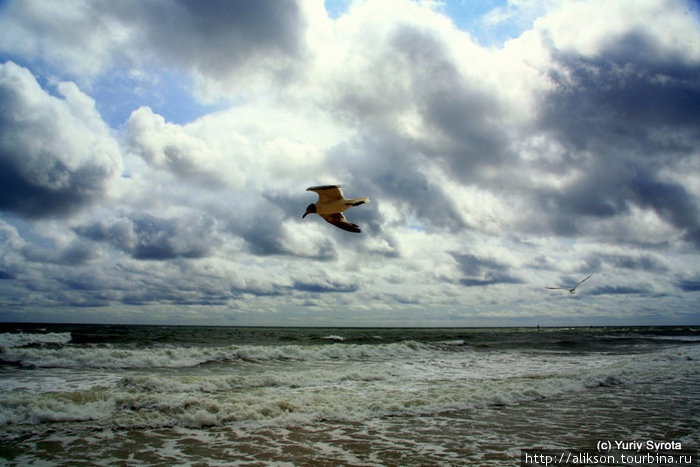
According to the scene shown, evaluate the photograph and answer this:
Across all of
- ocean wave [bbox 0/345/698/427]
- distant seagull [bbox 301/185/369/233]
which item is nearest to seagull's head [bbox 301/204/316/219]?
distant seagull [bbox 301/185/369/233]

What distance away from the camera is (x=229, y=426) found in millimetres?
7773

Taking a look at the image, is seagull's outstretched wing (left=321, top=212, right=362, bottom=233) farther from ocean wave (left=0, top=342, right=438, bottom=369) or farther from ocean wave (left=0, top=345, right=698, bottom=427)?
ocean wave (left=0, top=342, right=438, bottom=369)

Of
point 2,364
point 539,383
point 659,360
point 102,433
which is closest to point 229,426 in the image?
point 102,433

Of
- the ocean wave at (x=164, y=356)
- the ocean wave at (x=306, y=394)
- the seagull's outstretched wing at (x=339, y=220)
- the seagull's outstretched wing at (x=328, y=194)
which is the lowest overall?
the ocean wave at (x=164, y=356)

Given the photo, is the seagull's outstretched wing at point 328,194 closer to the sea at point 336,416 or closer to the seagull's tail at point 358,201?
the seagull's tail at point 358,201

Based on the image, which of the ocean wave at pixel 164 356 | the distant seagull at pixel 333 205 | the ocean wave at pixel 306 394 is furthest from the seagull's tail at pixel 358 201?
the ocean wave at pixel 164 356

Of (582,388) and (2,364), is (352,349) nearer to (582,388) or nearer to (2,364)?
(582,388)

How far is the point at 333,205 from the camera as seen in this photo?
1045 cm

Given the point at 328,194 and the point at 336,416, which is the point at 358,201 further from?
the point at 336,416

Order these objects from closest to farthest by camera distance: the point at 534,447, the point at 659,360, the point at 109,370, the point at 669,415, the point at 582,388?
the point at 534,447 < the point at 669,415 < the point at 582,388 < the point at 109,370 < the point at 659,360

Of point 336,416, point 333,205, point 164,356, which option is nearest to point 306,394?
point 336,416

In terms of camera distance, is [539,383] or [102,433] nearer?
[102,433]

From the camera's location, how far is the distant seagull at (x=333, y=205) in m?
10.1

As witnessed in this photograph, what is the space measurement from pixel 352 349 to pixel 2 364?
15.6m
